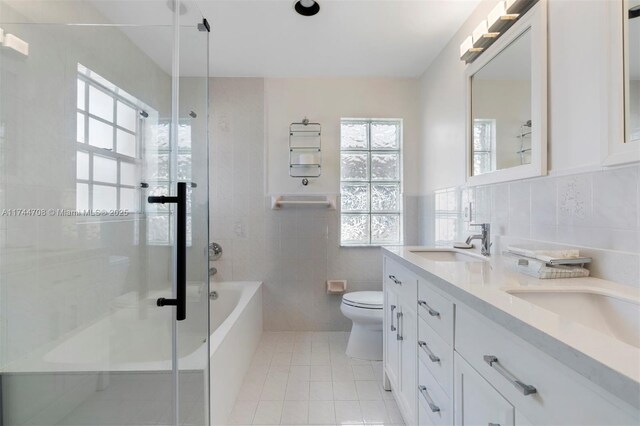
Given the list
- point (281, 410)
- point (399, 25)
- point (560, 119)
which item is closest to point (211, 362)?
point (281, 410)

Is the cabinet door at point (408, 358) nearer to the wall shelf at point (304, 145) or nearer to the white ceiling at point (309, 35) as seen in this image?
the white ceiling at point (309, 35)

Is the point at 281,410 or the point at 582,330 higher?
the point at 582,330

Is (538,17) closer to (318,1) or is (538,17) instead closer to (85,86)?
(318,1)

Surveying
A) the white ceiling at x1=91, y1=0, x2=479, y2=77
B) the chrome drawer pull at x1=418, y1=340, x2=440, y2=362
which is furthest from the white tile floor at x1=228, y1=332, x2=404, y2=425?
the white ceiling at x1=91, y1=0, x2=479, y2=77

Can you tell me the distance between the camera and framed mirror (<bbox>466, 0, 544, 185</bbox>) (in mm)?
1251

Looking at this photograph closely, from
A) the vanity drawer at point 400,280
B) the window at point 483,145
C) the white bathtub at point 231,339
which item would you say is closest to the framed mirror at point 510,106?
the window at point 483,145

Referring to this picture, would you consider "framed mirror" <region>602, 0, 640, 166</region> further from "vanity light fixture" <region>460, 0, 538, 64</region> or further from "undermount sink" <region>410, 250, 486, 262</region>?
"undermount sink" <region>410, 250, 486, 262</region>

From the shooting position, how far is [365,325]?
2326 mm

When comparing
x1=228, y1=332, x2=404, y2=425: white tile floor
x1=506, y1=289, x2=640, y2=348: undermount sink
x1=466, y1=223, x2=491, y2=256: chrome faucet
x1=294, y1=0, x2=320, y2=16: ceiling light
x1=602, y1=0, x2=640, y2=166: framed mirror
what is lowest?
x1=228, y1=332, x2=404, y2=425: white tile floor

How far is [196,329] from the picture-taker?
1.32 m

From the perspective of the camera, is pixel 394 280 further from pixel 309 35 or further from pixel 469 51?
pixel 309 35

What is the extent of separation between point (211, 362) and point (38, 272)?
2.72 ft

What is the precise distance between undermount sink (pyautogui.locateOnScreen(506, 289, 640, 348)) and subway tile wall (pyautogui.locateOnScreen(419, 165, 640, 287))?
155mm

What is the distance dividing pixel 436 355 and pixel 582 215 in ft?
2.40
